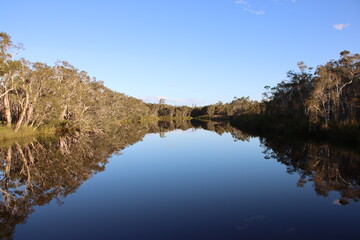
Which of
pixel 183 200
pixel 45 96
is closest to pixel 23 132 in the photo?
Answer: pixel 45 96

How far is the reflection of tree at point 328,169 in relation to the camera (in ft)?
38.4

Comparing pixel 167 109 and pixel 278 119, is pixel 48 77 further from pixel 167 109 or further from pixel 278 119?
pixel 167 109

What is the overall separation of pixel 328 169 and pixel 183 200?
10.4m

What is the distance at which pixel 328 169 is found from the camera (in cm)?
1555

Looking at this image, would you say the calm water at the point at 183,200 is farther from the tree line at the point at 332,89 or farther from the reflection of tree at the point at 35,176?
the tree line at the point at 332,89

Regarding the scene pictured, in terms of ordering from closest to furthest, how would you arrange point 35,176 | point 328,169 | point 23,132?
point 35,176, point 328,169, point 23,132

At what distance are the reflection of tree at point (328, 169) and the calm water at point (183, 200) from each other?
54 mm

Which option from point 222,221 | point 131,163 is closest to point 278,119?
point 131,163

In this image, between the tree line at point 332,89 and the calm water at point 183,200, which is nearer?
the calm water at point 183,200

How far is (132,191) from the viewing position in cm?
1198

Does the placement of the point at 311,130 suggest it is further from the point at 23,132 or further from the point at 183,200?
the point at 23,132

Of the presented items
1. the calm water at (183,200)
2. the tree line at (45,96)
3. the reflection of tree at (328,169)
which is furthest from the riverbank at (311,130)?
the tree line at (45,96)

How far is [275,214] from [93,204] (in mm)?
7071

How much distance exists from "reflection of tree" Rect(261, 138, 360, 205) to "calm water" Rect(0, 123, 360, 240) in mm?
54
